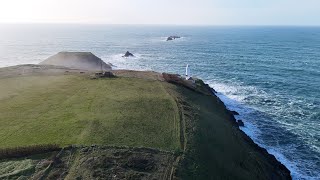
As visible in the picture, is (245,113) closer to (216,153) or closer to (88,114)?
(216,153)

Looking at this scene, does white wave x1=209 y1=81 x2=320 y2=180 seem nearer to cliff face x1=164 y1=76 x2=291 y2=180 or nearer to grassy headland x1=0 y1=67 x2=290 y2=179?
cliff face x1=164 y1=76 x2=291 y2=180

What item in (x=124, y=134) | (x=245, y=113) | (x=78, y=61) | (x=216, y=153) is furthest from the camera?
(x=78, y=61)

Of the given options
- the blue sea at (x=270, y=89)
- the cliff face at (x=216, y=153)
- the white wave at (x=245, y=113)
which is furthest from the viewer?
the blue sea at (x=270, y=89)

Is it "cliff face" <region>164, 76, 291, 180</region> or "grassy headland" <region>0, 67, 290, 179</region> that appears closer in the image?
"grassy headland" <region>0, 67, 290, 179</region>

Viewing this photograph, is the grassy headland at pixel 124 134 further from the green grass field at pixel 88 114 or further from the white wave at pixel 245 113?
the white wave at pixel 245 113

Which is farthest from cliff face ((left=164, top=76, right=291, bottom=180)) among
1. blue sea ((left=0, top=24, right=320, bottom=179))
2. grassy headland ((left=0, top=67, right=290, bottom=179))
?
blue sea ((left=0, top=24, right=320, bottom=179))

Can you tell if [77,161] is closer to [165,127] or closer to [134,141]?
[134,141]

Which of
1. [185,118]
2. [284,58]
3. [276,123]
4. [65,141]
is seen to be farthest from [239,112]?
[284,58]

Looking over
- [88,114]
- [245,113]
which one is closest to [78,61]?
[245,113]

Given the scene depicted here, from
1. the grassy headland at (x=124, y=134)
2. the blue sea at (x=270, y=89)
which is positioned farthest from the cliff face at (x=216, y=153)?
the blue sea at (x=270, y=89)

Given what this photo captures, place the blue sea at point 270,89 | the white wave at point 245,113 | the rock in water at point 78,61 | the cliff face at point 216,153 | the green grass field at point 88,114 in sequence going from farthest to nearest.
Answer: the rock in water at point 78,61 < the blue sea at point 270,89 < the white wave at point 245,113 < the green grass field at point 88,114 < the cliff face at point 216,153
